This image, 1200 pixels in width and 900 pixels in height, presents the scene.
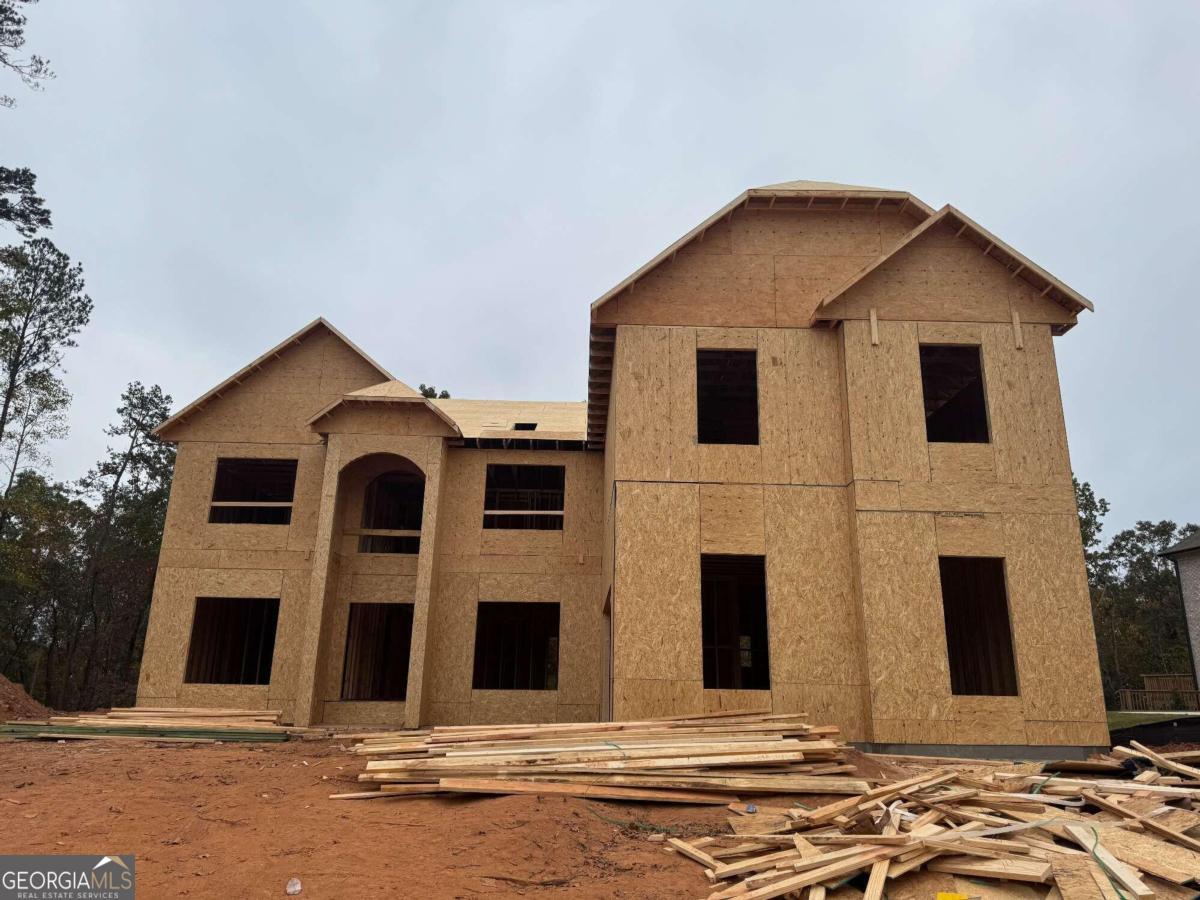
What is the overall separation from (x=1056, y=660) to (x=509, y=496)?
592 inches

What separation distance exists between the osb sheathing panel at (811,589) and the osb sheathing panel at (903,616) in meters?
0.41

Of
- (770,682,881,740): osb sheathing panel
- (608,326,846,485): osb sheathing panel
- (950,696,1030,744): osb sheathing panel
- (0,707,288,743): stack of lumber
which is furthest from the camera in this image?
(0,707,288,743): stack of lumber

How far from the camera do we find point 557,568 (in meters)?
19.3

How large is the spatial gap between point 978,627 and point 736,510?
6.51 meters

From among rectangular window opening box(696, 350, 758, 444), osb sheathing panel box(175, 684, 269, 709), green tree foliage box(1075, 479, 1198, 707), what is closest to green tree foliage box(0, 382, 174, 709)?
osb sheathing panel box(175, 684, 269, 709)

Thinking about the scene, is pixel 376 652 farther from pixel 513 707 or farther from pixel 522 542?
pixel 522 542

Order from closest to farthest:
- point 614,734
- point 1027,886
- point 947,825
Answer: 1. point 1027,886
2. point 947,825
3. point 614,734

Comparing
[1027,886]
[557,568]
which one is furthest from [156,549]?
[1027,886]

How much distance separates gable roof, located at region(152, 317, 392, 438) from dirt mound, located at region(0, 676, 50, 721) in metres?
7.28

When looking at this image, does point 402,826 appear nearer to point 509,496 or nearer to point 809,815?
point 809,815

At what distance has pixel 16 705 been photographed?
19672mm

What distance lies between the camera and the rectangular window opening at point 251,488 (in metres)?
21.2

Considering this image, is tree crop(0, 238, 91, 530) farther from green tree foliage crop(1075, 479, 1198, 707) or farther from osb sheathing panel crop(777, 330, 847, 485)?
green tree foliage crop(1075, 479, 1198, 707)

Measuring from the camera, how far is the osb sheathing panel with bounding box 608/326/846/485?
14.0 m
